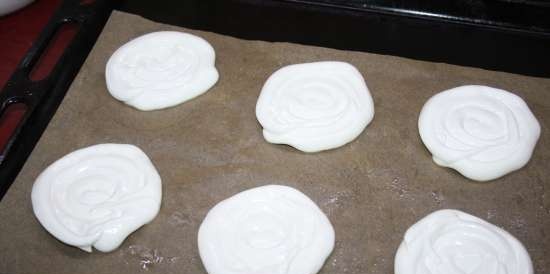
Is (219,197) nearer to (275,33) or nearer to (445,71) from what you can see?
(275,33)

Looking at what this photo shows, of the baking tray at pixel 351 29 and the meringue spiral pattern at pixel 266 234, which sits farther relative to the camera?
the baking tray at pixel 351 29

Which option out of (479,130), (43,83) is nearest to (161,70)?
(43,83)

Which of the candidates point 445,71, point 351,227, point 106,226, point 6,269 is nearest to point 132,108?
point 106,226

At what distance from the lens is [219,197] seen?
192cm

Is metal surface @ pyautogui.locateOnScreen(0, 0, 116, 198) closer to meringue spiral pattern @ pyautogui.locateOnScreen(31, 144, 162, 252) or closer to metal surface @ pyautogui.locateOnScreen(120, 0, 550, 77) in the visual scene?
meringue spiral pattern @ pyautogui.locateOnScreen(31, 144, 162, 252)

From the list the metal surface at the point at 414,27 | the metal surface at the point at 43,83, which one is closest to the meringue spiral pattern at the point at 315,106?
the metal surface at the point at 414,27

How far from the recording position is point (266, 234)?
180 centimetres

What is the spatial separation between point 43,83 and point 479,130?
5.38 feet

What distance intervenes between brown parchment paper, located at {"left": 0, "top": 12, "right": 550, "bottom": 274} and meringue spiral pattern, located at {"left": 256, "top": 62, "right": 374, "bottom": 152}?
0.05 meters

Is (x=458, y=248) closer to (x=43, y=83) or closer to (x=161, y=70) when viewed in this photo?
(x=161, y=70)

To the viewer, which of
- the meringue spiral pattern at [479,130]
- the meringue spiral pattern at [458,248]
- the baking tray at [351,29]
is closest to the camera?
the meringue spiral pattern at [458,248]

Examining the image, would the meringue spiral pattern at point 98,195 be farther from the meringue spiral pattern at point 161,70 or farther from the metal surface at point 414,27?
the metal surface at point 414,27

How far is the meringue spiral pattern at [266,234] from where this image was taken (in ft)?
5.69

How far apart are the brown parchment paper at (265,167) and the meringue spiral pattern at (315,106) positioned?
51 millimetres
